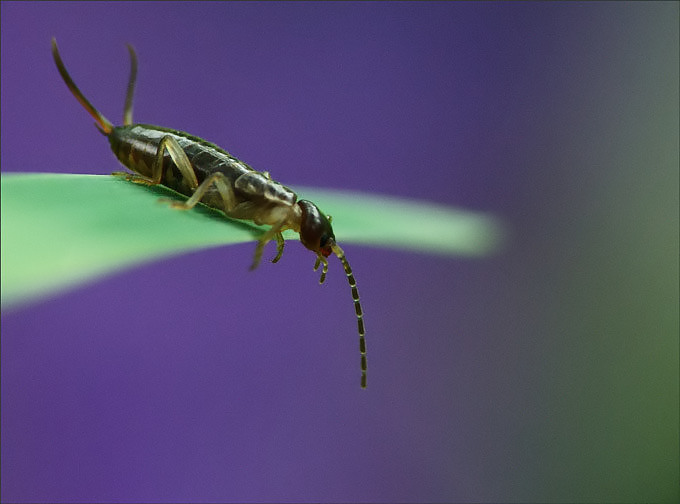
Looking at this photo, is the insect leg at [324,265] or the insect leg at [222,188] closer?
the insect leg at [222,188]

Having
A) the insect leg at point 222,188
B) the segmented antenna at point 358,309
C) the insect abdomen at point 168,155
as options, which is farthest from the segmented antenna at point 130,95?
the segmented antenna at point 358,309

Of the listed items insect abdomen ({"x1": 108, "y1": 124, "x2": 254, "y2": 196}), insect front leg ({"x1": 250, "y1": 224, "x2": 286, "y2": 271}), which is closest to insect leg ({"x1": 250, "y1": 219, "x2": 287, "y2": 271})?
insect front leg ({"x1": 250, "y1": 224, "x2": 286, "y2": 271})

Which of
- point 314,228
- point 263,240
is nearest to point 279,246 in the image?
point 314,228

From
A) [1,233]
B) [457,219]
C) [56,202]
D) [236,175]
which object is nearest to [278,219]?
[236,175]

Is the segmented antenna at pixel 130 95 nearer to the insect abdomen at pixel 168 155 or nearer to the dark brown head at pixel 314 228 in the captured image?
the insect abdomen at pixel 168 155

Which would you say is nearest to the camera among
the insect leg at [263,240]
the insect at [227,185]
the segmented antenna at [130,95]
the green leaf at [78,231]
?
the green leaf at [78,231]

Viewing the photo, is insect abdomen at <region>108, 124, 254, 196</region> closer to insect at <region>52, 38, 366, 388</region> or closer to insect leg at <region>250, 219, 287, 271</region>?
insect at <region>52, 38, 366, 388</region>

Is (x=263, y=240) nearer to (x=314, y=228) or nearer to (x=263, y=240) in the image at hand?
(x=263, y=240)

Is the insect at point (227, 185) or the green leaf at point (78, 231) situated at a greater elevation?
the insect at point (227, 185)
